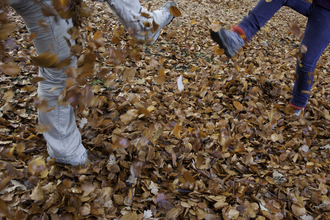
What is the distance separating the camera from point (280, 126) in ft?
6.35

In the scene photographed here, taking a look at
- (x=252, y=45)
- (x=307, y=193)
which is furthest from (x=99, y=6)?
(x=307, y=193)

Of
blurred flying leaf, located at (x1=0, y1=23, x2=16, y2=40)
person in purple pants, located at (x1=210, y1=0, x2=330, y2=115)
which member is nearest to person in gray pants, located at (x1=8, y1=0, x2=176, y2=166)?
blurred flying leaf, located at (x1=0, y1=23, x2=16, y2=40)

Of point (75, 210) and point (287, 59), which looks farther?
point (287, 59)

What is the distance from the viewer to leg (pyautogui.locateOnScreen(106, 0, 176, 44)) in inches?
52.0

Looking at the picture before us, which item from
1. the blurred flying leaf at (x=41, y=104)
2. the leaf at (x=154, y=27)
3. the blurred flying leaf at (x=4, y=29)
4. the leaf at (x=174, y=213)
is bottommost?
the leaf at (x=174, y=213)

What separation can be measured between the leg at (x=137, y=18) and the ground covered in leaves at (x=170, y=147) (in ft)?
0.37

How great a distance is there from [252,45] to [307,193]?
2806 mm

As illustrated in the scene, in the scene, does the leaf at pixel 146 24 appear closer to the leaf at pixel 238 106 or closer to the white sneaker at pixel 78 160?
the white sneaker at pixel 78 160

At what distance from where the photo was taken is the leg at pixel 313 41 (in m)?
1.55

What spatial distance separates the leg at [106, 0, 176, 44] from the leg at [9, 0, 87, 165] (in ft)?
1.31

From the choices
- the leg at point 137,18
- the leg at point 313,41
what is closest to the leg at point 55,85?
the leg at point 137,18

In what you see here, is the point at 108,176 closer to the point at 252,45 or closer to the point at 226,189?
the point at 226,189

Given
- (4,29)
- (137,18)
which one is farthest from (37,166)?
(137,18)

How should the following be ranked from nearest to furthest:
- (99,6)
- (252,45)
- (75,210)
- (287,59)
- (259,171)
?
(75,210)
(259,171)
(287,59)
(252,45)
(99,6)
